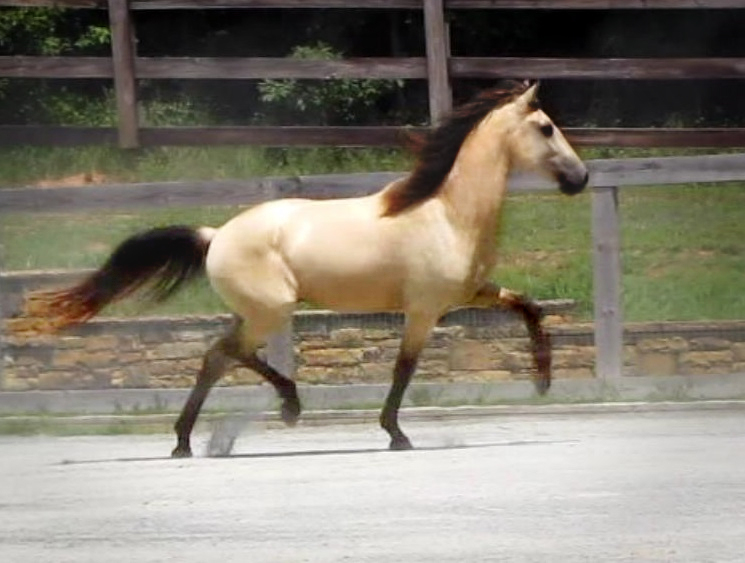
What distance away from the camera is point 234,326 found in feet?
43.1

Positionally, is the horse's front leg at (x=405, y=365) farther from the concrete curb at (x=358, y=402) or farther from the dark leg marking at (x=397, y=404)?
the concrete curb at (x=358, y=402)

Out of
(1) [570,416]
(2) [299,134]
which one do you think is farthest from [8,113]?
(1) [570,416]

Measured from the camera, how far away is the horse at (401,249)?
42.0 feet

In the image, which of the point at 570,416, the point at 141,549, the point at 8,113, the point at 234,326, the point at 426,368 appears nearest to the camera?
the point at 141,549

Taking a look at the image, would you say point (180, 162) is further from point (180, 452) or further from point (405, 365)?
point (180, 452)

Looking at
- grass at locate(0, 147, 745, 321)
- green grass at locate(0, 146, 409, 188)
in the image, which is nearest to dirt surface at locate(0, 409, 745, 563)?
grass at locate(0, 147, 745, 321)

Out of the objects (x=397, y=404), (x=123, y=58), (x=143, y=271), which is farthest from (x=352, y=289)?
(x=123, y=58)

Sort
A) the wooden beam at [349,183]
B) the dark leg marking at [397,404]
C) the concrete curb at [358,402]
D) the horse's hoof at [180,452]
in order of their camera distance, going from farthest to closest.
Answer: the wooden beam at [349,183] → the concrete curb at [358,402] → the dark leg marking at [397,404] → the horse's hoof at [180,452]

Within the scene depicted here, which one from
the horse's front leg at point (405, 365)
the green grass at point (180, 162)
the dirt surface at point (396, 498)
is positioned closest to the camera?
the dirt surface at point (396, 498)

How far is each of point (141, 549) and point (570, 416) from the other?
586 centimetres

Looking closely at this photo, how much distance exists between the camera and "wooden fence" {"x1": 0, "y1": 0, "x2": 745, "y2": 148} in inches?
741

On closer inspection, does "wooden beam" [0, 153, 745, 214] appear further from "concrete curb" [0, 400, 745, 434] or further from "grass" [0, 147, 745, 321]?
"concrete curb" [0, 400, 745, 434]

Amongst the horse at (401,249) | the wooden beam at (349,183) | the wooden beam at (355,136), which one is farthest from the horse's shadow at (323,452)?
the wooden beam at (355,136)

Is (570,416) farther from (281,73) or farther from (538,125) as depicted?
(281,73)
